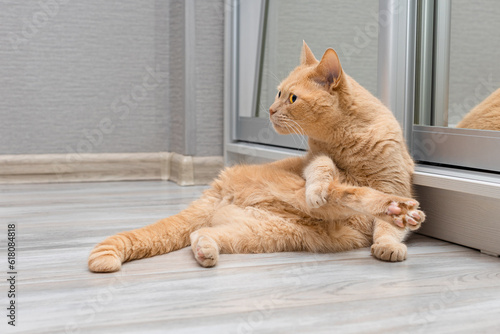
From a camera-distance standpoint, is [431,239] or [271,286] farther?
[431,239]

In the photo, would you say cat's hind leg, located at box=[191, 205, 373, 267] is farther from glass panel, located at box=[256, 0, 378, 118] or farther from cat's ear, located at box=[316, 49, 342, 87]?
glass panel, located at box=[256, 0, 378, 118]

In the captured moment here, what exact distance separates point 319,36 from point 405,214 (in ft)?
4.21

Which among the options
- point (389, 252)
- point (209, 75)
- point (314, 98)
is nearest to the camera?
point (389, 252)

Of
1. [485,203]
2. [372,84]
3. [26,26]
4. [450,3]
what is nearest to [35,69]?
[26,26]

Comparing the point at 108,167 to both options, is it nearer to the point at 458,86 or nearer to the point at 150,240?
the point at 150,240

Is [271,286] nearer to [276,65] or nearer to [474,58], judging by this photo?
[474,58]

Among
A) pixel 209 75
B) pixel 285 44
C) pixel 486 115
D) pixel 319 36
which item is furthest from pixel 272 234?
pixel 209 75

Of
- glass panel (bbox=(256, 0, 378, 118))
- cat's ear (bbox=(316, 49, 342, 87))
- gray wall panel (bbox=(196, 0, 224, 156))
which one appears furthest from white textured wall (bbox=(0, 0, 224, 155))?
cat's ear (bbox=(316, 49, 342, 87))

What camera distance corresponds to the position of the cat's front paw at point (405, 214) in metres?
1.11

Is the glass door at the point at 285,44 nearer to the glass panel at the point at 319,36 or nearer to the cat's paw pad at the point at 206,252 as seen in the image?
the glass panel at the point at 319,36

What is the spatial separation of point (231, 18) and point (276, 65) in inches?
15.7

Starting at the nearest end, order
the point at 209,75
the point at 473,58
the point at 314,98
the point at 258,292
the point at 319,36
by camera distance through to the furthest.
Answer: the point at 258,292, the point at 314,98, the point at 473,58, the point at 319,36, the point at 209,75

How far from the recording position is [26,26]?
2.68 m

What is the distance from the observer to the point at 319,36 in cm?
223
